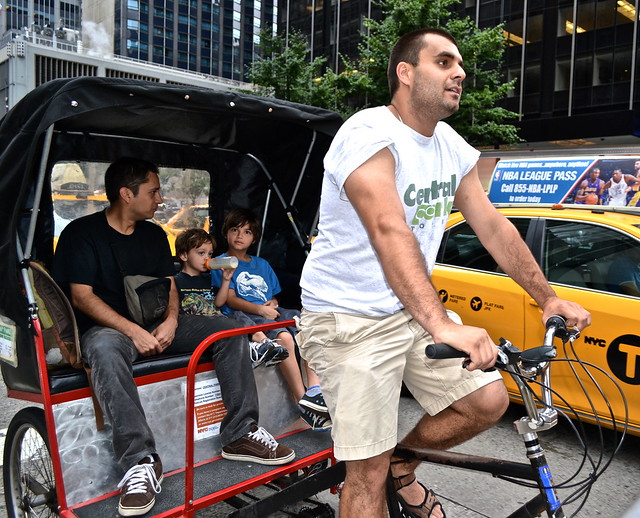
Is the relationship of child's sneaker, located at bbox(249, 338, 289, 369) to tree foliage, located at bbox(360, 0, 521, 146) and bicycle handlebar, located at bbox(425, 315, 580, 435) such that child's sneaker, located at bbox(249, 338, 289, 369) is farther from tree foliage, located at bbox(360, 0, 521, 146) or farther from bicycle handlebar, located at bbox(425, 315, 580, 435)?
tree foliage, located at bbox(360, 0, 521, 146)

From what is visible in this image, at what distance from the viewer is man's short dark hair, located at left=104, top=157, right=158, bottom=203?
357 centimetres

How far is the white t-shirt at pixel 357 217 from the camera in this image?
2.17m

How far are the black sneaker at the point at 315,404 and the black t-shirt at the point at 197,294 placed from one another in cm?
99

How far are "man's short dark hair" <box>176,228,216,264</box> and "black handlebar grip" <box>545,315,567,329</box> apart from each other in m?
2.59

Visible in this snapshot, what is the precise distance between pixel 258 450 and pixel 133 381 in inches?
26.9

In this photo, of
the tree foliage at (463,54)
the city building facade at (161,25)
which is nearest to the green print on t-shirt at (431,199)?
the tree foliage at (463,54)

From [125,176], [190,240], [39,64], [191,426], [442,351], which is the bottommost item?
[191,426]

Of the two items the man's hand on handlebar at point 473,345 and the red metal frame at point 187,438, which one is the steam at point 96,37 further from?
the man's hand on handlebar at point 473,345

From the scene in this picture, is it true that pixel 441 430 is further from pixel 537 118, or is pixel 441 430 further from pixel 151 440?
pixel 537 118

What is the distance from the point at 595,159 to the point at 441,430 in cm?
551

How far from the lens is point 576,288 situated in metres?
4.55

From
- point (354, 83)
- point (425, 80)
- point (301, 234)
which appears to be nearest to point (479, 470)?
point (425, 80)

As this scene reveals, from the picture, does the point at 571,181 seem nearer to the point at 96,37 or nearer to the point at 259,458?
the point at 259,458

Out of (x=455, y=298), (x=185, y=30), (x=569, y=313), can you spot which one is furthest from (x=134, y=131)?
(x=185, y=30)
